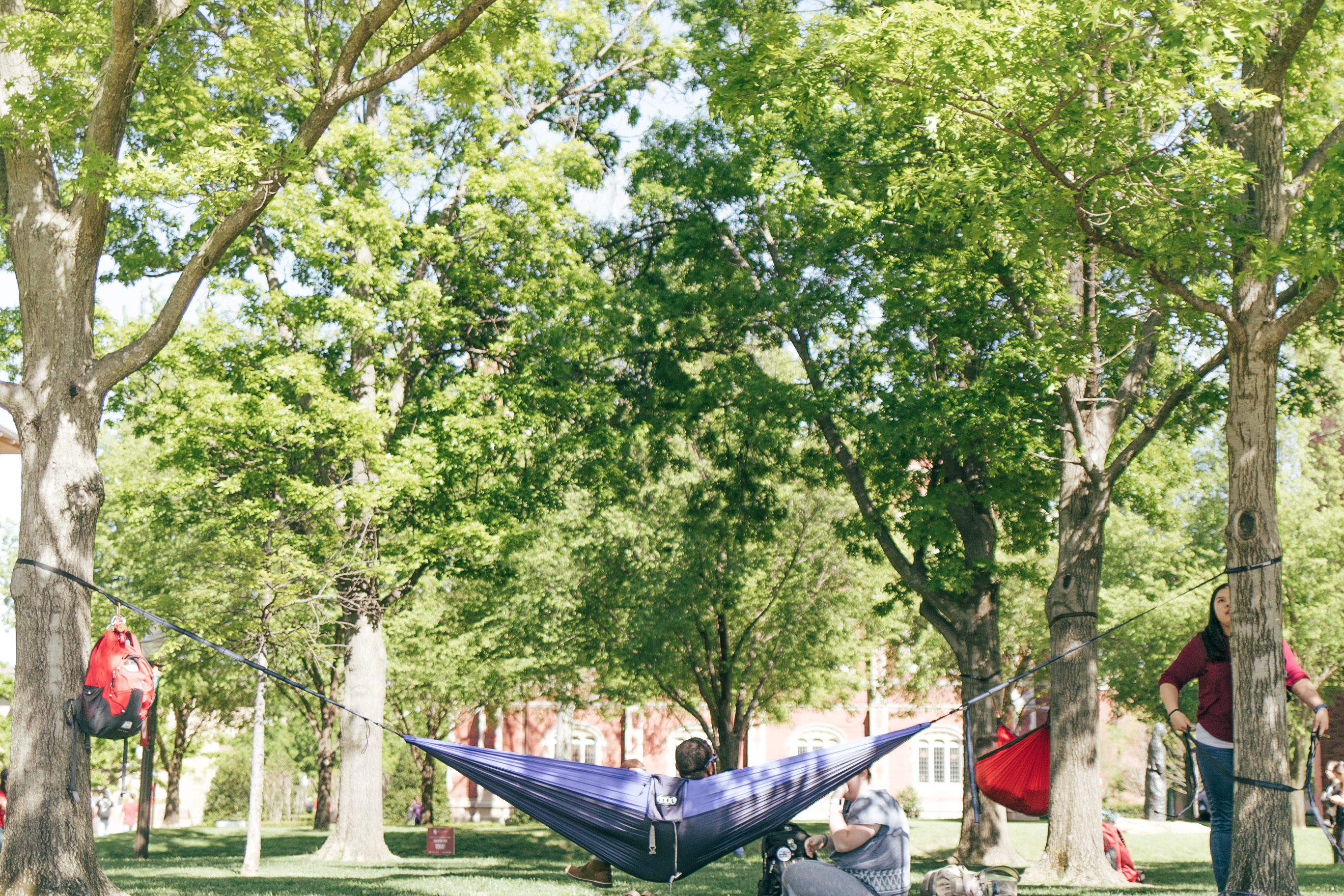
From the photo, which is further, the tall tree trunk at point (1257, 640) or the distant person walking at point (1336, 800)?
the distant person walking at point (1336, 800)

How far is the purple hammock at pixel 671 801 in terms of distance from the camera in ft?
22.4

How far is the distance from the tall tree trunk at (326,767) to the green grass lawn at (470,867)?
1394 millimetres

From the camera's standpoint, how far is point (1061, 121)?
28.0ft

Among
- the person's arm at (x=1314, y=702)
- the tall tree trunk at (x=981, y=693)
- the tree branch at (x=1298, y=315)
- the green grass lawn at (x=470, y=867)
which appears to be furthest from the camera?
the tall tree trunk at (x=981, y=693)

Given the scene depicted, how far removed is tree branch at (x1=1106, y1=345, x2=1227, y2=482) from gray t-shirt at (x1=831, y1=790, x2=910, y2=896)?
876cm

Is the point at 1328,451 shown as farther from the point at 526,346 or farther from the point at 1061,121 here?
the point at 1061,121

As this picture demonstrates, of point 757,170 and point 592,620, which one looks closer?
point 757,170

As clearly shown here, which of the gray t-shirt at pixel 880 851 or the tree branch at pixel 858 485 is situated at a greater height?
the tree branch at pixel 858 485

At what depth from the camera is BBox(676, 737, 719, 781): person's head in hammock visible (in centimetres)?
709

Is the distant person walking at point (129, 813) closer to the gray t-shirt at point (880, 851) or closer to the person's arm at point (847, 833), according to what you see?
the person's arm at point (847, 833)

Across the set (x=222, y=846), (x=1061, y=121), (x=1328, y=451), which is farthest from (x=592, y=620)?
(x=1328, y=451)

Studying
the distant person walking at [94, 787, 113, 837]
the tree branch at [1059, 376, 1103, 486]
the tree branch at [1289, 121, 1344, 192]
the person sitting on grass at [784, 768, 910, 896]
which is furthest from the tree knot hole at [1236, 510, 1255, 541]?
the distant person walking at [94, 787, 113, 837]

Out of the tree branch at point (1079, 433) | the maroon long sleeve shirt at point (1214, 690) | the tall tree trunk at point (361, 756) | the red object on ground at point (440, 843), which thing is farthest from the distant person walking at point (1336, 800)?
the tall tree trunk at point (361, 756)

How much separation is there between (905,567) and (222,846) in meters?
14.4
